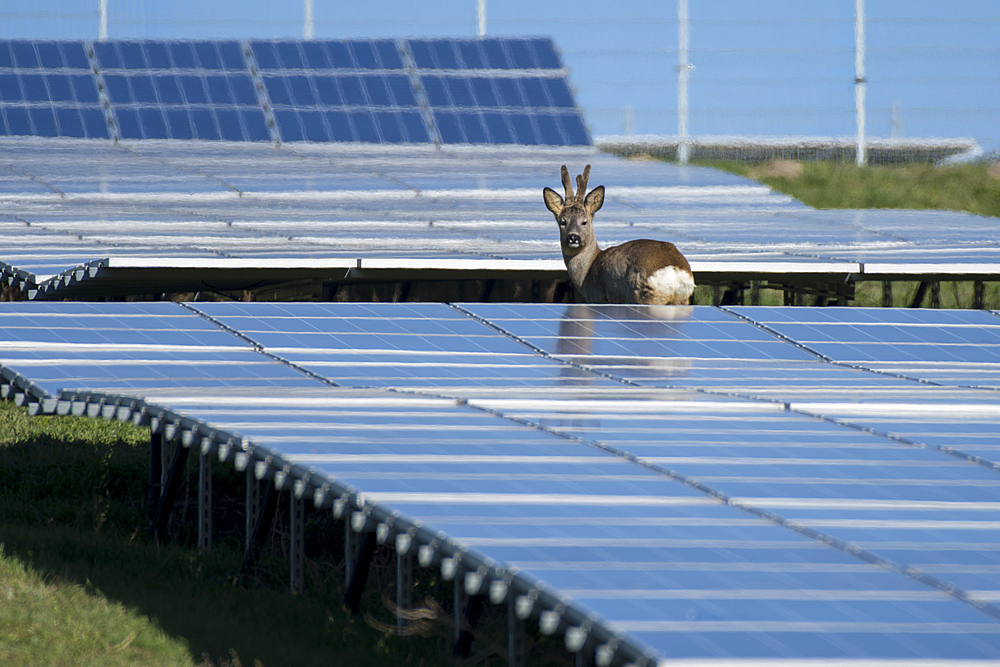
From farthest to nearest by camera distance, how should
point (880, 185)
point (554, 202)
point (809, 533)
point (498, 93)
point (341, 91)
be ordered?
point (880, 185), point (498, 93), point (341, 91), point (554, 202), point (809, 533)

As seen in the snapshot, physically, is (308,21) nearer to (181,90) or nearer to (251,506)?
(181,90)

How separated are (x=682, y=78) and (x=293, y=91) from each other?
31.5 ft

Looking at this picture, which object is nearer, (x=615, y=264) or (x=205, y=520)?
(x=205, y=520)

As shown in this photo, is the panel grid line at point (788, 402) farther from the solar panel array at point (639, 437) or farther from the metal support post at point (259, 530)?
the metal support post at point (259, 530)

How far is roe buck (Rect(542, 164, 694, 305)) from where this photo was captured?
13.5 m

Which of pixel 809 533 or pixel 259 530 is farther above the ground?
pixel 809 533

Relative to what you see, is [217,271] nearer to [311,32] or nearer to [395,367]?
[395,367]

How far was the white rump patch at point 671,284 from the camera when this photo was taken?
1353cm

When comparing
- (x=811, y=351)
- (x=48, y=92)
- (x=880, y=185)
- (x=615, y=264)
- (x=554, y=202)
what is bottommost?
(x=811, y=351)

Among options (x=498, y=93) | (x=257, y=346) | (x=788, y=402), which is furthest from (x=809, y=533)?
(x=498, y=93)

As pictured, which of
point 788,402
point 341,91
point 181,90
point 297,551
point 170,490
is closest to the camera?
point 788,402

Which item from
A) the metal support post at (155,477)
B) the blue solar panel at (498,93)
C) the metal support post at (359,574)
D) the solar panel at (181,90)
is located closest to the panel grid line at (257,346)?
the metal support post at (155,477)

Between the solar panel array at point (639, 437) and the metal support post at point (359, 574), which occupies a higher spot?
the solar panel array at point (639, 437)

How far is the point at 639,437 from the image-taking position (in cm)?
776
